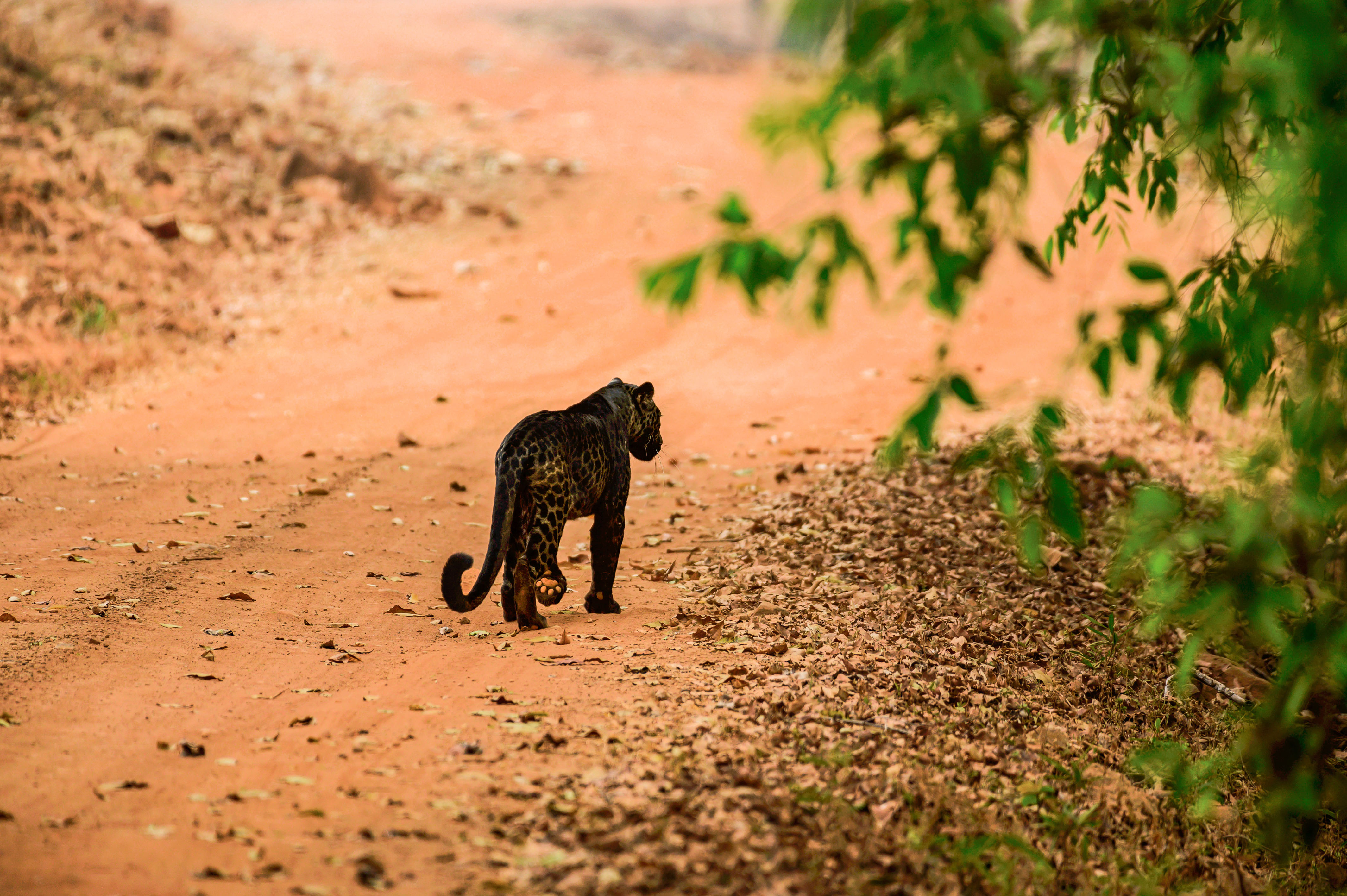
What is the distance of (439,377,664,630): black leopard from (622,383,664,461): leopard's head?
328 millimetres

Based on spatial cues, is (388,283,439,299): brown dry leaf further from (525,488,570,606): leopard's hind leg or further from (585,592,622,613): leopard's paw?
(525,488,570,606): leopard's hind leg

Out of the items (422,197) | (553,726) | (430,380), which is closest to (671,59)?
(422,197)

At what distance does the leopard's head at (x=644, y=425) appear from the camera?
7.28 metres

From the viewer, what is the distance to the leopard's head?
7281 mm

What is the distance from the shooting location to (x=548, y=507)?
6.20 meters

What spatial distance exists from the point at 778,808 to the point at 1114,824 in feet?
6.24

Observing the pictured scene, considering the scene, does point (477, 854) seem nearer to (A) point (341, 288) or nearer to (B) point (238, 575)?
(B) point (238, 575)

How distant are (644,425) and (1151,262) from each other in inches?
172

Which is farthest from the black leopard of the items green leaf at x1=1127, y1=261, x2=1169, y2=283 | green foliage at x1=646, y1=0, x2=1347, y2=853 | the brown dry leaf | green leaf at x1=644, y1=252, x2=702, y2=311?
the brown dry leaf

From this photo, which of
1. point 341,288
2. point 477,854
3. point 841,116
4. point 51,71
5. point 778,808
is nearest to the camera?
point 841,116

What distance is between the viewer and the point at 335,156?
52.7ft

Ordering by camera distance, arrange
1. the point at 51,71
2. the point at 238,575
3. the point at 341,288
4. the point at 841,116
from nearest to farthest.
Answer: the point at 841,116 < the point at 238,575 < the point at 341,288 < the point at 51,71

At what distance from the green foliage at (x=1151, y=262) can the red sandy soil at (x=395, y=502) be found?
24cm

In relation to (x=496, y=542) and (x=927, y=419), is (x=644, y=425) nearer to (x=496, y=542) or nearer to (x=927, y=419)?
(x=496, y=542)
